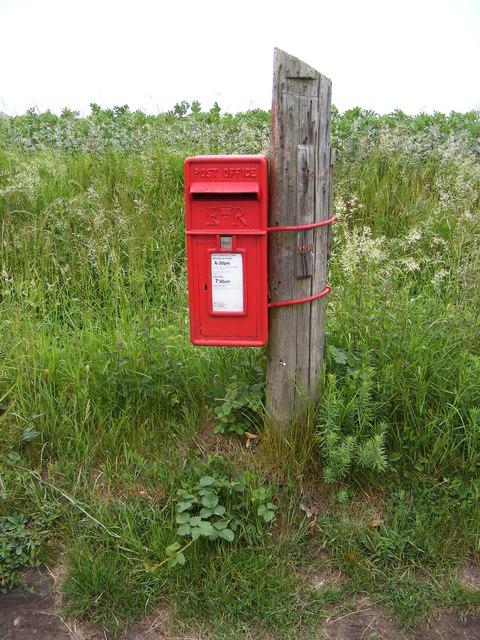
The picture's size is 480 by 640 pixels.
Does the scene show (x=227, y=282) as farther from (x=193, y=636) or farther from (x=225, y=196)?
(x=193, y=636)

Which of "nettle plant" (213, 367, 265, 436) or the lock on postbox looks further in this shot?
"nettle plant" (213, 367, 265, 436)

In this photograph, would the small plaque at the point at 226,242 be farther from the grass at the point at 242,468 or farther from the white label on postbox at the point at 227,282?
the grass at the point at 242,468

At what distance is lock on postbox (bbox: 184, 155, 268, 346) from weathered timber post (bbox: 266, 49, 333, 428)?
0.43 ft

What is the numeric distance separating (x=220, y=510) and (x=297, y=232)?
136cm

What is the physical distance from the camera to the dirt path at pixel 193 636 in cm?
236

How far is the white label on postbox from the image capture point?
8.38 feet

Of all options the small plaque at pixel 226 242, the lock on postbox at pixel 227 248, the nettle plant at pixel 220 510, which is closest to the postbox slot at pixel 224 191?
the lock on postbox at pixel 227 248

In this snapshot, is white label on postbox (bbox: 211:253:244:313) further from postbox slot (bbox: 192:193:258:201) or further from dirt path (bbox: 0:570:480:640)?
dirt path (bbox: 0:570:480:640)

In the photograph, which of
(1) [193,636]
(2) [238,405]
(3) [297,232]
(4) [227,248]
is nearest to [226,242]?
(4) [227,248]

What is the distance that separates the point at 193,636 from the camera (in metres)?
2.35

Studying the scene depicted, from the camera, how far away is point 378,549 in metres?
2.61

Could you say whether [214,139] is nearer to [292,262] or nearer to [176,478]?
[292,262]

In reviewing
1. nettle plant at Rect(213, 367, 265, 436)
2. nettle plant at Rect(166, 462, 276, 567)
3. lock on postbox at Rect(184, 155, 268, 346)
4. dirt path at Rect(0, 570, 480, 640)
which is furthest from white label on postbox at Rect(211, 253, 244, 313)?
dirt path at Rect(0, 570, 480, 640)

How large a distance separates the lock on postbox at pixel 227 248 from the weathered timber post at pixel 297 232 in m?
0.13
